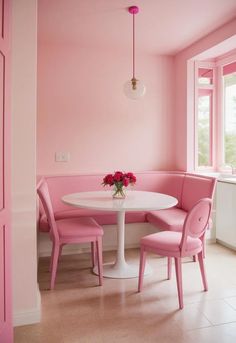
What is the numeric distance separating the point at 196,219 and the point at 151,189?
5.54 ft

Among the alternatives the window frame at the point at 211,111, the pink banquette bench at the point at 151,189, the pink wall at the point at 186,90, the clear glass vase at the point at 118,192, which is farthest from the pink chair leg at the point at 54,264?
the window frame at the point at 211,111

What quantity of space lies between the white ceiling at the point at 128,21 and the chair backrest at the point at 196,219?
1.86 metres

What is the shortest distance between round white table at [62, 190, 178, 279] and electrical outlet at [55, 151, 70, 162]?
915mm

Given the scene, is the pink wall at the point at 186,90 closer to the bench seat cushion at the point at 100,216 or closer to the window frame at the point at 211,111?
the window frame at the point at 211,111

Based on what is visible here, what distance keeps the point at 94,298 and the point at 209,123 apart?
2.90m

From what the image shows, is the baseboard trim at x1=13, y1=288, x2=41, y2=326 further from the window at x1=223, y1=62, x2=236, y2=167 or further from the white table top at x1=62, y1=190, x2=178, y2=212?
the window at x1=223, y1=62, x2=236, y2=167

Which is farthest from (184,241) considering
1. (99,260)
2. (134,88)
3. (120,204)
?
(134,88)

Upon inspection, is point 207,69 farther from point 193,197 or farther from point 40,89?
point 40,89

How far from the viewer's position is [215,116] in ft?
14.1

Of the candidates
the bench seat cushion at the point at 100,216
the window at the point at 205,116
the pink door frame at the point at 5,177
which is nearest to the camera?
the pink door frame at the point at 5,177

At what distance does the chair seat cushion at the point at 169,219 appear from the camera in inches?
121

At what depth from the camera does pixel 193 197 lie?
3500 millimetres

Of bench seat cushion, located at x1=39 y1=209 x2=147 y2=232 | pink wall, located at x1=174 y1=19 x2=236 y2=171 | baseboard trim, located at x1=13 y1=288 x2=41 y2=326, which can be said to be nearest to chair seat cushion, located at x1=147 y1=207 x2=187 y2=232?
bench seat cushion, located at x1=39 y1=209 x2=147 y2=232

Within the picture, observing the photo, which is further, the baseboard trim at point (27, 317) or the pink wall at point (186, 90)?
the pink wall at point (186, 90)
